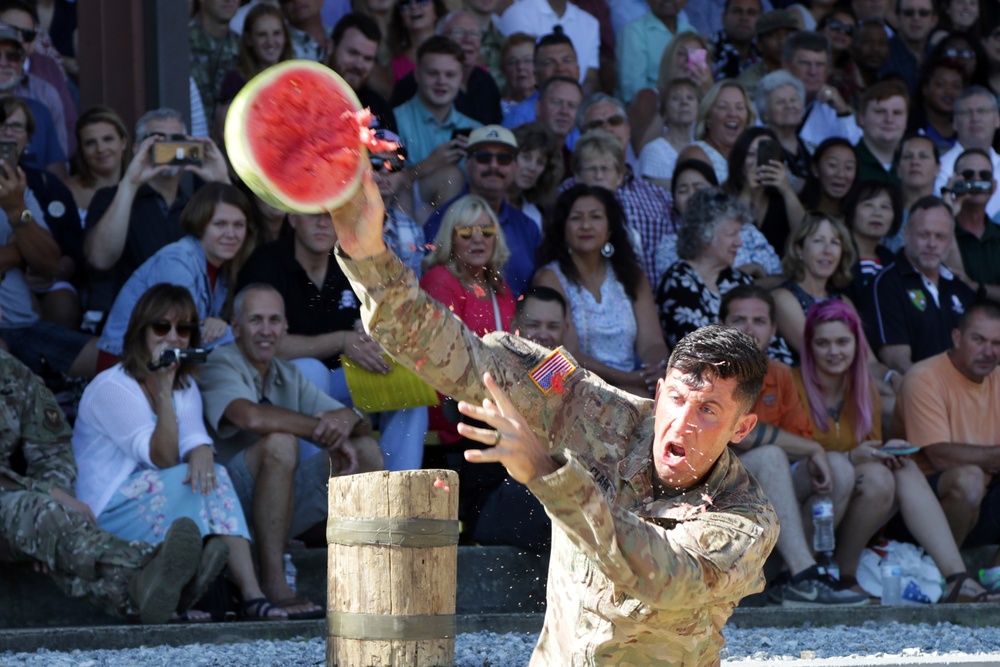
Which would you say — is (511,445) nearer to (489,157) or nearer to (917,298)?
(489,157)

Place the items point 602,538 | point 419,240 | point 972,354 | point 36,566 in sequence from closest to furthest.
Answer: point 602,538 < point 36,566 < point 419,240 < point 972,354

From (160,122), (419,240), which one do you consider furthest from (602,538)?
(160,122)

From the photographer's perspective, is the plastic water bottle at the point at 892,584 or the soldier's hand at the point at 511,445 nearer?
the soldier's hand at the point at 511,445

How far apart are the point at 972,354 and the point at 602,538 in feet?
20.5

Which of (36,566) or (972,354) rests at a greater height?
(972,354)

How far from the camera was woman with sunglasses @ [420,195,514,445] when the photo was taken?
7.25m

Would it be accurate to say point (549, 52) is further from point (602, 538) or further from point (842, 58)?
point (602, 538)

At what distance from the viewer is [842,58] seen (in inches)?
499

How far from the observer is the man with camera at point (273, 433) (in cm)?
731

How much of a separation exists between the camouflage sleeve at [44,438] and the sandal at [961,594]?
469 centimetres

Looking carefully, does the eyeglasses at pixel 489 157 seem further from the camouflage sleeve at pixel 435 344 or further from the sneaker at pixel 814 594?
the camouflage sleeve at pixel 435 344

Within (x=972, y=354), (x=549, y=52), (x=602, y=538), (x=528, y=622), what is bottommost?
(x=528, y=622)

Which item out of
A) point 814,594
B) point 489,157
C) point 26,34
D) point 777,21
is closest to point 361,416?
point 489,157

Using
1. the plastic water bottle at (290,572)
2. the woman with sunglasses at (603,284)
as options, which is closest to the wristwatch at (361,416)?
the plastic water bottle at (290,572)
